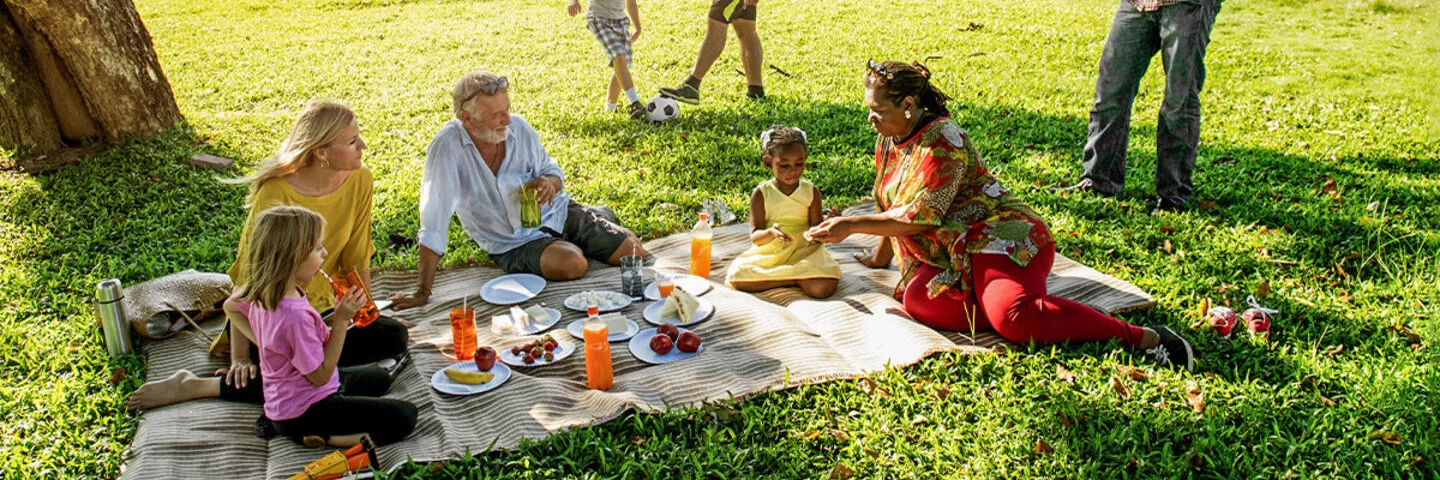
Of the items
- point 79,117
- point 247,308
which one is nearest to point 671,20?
point 79,117

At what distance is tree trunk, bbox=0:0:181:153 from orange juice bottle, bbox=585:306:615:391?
608 centimetres

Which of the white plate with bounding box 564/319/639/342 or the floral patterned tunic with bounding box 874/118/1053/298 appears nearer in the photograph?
the floral patterned tunic with bounding box 874/118/1053/298

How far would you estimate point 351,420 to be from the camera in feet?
13.8

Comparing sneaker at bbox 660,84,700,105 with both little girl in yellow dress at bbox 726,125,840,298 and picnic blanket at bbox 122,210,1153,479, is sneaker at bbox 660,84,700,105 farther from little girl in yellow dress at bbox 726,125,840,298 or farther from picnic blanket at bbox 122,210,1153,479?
little girl in yellow dress at bbox 726,125,840,298

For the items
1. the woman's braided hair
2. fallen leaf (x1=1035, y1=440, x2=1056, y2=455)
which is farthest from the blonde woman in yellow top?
fallen leaf (x1=1035, y1=440, x2=1056, y2=455)

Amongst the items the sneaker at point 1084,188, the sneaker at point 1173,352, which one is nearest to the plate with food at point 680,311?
the sneaker at point 1173,352

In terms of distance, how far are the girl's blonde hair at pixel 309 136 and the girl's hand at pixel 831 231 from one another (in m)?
2.41

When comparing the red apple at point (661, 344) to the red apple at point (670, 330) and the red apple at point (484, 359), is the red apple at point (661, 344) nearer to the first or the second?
the red apple at point (670, 330)

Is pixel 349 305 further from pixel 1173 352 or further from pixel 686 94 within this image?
pixel 686 94

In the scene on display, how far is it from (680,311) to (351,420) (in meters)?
1.80

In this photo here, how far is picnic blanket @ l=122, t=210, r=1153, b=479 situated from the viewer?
13.8 ft

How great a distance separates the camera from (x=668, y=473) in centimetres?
406

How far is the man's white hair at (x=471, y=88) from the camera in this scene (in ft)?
18.4

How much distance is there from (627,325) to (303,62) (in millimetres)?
9366
